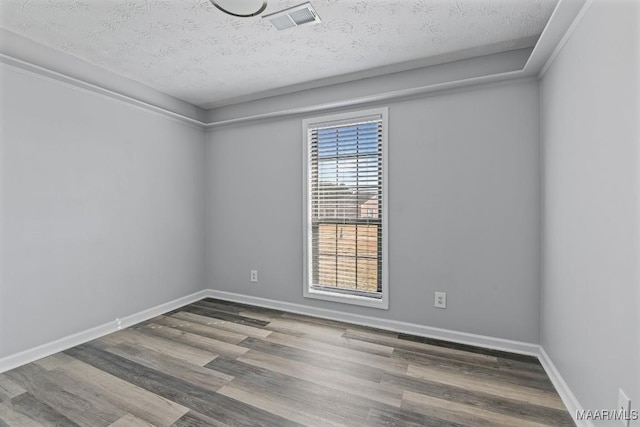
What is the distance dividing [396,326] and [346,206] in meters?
1.25

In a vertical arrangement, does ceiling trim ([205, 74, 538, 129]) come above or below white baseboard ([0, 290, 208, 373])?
above

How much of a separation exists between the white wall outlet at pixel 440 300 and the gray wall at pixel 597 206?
0.73m

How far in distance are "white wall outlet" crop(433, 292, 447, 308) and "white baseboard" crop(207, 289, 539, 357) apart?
0.70 ft

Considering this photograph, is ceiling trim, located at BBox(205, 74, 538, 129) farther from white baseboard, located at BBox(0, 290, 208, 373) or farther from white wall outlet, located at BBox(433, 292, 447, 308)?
white baseboard, located at BBox(0, 290, 208, 373)

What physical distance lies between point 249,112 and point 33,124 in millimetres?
1883

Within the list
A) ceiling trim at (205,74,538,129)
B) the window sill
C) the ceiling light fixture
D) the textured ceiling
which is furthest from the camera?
the window sill

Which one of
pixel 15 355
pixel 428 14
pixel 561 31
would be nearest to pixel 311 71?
pixel 428 14

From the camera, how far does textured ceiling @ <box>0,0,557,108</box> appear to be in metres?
1.86

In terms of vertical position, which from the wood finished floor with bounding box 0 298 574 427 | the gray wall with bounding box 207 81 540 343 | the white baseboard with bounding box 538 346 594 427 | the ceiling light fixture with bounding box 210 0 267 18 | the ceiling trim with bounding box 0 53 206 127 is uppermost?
the ceiling light fixture with bounding box 210 0 267 18

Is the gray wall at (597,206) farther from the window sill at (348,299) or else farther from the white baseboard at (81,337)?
the white baseboard at (81,337)

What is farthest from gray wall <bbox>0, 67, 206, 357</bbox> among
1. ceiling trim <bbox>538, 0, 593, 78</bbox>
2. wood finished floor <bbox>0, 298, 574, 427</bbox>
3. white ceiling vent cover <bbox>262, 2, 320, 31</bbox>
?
ceiling trim <bbox>538, 0, 593, 78</bbox>

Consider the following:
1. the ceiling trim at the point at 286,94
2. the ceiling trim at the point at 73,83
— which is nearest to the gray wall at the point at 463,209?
the ceiling trim at the point at 286,94

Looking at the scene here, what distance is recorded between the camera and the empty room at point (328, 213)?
161cm

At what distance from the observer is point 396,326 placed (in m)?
2.78
